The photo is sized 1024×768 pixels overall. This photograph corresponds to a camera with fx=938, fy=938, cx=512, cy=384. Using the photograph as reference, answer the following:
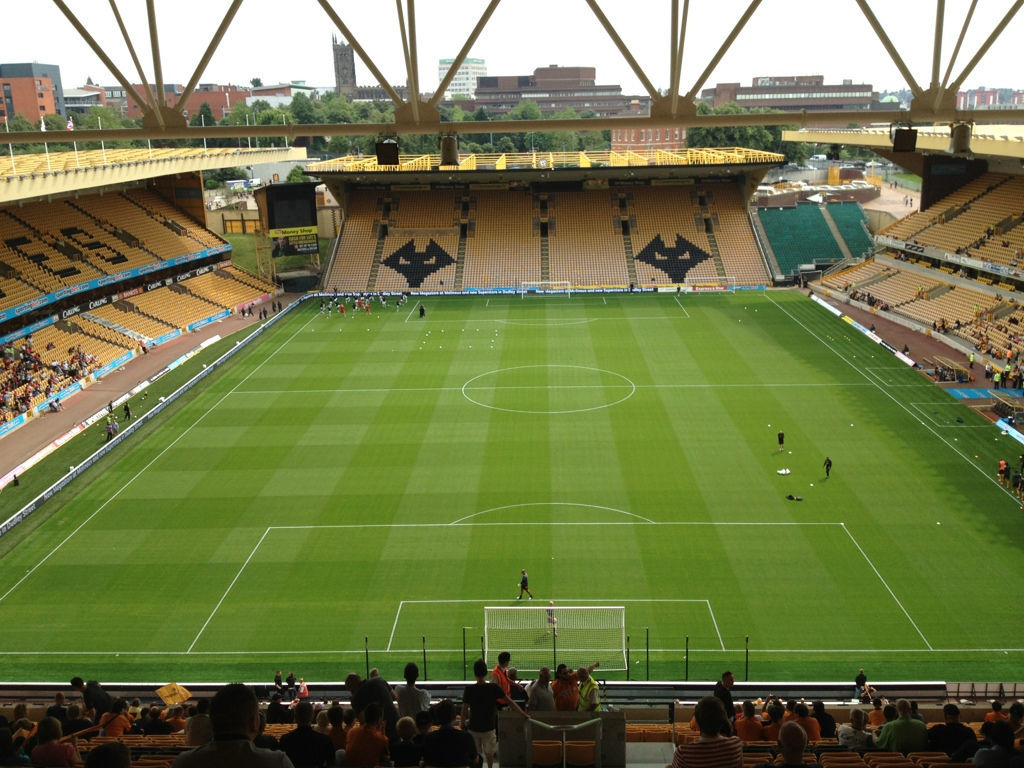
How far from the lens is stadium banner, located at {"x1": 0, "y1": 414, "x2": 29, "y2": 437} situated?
116 feet

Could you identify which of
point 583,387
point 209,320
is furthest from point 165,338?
point 583,387

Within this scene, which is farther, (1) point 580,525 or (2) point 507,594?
(1) point 580,525

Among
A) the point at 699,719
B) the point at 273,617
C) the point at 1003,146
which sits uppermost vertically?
the point at 1003,146

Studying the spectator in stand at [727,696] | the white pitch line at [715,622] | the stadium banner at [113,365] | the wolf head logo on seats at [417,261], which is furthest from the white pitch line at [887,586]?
the wolf head logo on seats at [417,261]

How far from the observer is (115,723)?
36.7ft

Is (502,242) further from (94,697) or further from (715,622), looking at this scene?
(94,697)

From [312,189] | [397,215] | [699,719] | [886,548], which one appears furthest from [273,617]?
[397,215]

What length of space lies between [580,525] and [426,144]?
73.0 meters

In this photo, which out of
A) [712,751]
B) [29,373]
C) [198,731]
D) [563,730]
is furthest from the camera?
[29,373]

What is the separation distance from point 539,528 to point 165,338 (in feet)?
105

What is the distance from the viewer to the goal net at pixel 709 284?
61.8m

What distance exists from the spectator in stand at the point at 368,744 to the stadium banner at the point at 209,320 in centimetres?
4853

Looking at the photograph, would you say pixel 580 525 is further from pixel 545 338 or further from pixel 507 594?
pixel 545 338

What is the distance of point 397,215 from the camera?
69.2 meters
